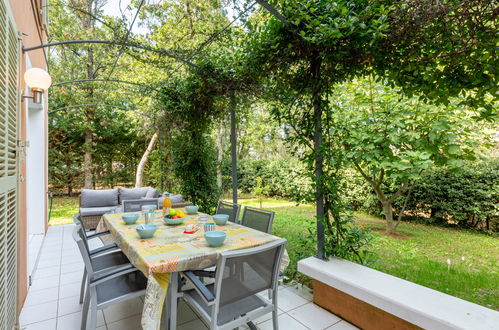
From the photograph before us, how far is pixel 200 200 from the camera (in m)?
5.00

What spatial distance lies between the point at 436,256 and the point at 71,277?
5070 millimetres

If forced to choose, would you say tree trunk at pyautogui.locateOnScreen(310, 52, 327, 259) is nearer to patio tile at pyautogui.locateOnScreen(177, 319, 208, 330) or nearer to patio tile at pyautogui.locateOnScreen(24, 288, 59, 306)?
patio tile at pyautogui.locateOnScreen(177, 319, 208, 330)

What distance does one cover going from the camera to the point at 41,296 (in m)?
2.64

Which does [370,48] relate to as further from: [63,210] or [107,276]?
[63,210]

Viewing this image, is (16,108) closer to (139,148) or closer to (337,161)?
(337,161)

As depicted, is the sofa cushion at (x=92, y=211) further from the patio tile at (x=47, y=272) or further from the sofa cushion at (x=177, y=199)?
the patio tile at (x=47, y=272)

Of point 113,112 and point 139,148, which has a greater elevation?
point 113,112

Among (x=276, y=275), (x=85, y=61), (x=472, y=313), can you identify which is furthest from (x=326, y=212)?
(x=85, y=61)

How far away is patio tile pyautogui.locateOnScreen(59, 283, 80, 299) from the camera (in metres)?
2.68

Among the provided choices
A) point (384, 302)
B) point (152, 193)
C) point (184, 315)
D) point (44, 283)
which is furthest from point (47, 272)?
point (384, 302)

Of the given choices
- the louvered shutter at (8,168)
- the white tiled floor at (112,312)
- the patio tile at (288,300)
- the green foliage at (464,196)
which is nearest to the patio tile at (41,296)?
the white tiled floor at (112,312)

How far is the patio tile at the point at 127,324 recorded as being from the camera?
6.86 feet

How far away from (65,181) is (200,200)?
28.0ft

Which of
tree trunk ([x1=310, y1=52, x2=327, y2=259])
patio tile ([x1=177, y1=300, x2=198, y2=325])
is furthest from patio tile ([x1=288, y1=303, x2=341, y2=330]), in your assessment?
patio tile ([x1=177, y1=300, x2=198, y2=325])
